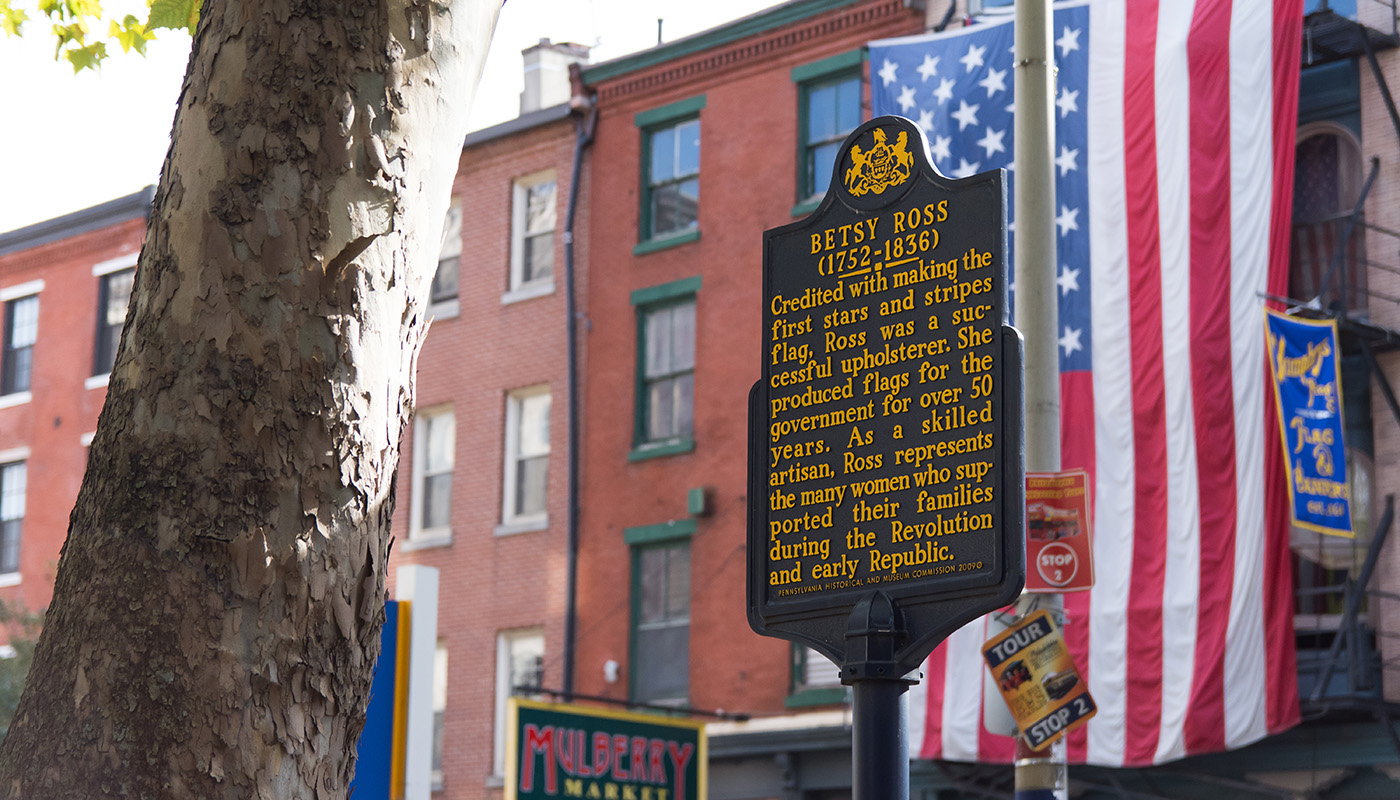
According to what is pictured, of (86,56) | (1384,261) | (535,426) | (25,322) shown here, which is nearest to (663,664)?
(535,426)

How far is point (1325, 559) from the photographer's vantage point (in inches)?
853

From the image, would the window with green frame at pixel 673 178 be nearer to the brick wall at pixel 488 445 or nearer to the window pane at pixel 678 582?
the brick wall at pixel 488 445

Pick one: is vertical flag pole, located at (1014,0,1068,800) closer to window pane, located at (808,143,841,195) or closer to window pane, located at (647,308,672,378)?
window pane, located at (808,143,841,195)

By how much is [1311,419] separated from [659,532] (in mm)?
10592

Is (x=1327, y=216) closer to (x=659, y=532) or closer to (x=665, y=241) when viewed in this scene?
(x=665, y=241)

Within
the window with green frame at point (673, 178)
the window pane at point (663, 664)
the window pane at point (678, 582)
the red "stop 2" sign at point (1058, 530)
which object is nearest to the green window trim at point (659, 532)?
the window pane at point (678, 582)

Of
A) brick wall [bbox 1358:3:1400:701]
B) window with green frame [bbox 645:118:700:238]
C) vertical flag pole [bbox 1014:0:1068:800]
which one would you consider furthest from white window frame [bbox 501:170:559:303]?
vertical flag pole [bbox 1014:0:1068:800]

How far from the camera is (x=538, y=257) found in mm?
30672

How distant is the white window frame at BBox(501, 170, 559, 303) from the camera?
30.2 meters

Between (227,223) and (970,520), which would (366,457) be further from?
(970,520)

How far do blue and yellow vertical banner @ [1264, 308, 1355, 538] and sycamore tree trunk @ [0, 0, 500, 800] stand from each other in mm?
17074

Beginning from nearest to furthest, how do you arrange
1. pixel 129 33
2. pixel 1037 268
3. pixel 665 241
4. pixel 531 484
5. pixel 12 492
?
pixel 129 33, pixel 1037 268, pixel 665 241, pixel 531 484, pixel 12 492

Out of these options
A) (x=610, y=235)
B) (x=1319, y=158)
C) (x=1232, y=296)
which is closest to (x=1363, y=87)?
(x=1319, y=158)

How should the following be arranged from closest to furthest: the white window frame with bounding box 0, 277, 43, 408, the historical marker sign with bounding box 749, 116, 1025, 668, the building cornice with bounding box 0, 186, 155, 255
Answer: the historical marker sign with bounding box 749, 116, 1025, 668, the building cornice with bounding box 0, 186, 155, 255, the white window frame with bounding box 0, 277, 43, 408
